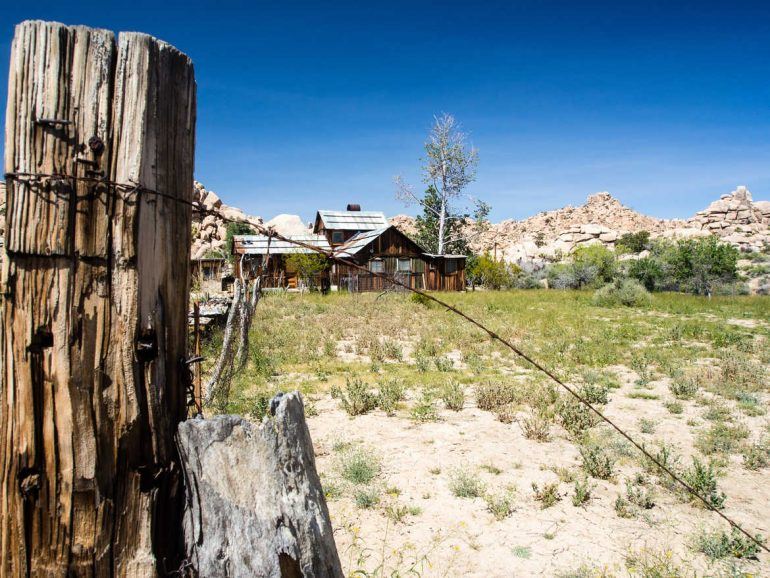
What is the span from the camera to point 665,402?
7938 mm

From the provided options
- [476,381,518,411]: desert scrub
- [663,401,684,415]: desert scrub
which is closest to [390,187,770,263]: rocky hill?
[663,401,684,415]: desert scrub

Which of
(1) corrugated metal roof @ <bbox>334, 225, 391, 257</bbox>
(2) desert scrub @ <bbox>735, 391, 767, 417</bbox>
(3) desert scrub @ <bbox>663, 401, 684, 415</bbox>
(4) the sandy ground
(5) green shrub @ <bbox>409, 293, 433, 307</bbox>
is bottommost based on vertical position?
(4) the sandy ground

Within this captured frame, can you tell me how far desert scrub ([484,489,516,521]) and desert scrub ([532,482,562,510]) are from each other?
24 centimetres

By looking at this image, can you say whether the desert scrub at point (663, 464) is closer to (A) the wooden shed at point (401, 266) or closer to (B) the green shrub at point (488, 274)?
(A) the wooden shed at point (401, 266)

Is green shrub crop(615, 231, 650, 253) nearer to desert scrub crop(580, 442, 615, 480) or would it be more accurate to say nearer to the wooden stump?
desert scrub crop(580, 442, 615, 480)

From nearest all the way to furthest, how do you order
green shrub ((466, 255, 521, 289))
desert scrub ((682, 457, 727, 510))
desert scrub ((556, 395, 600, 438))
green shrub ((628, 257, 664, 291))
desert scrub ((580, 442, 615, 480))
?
desert scrub ((682, 457, 727, 510)), desert scrub ((580, 442, 615, 480)), desert scrub ((556, 395, 600, 438)), green shrub ((628, 257, 664, 291)), green shrub ((466, 255, 521, 289))

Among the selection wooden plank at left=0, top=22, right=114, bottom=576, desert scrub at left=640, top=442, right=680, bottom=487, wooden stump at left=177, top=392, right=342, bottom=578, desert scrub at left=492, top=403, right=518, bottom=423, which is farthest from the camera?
desert scrub at left=492, top=403, right=518, bottom=423

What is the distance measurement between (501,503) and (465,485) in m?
0.41

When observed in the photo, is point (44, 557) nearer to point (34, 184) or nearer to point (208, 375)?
point (34, 184)

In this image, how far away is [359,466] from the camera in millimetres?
5223

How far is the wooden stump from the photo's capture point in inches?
56.1

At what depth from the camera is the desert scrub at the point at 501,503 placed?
445 cm

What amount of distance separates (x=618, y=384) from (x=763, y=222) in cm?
11336

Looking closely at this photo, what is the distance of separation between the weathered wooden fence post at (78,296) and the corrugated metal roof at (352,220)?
1539 inches
